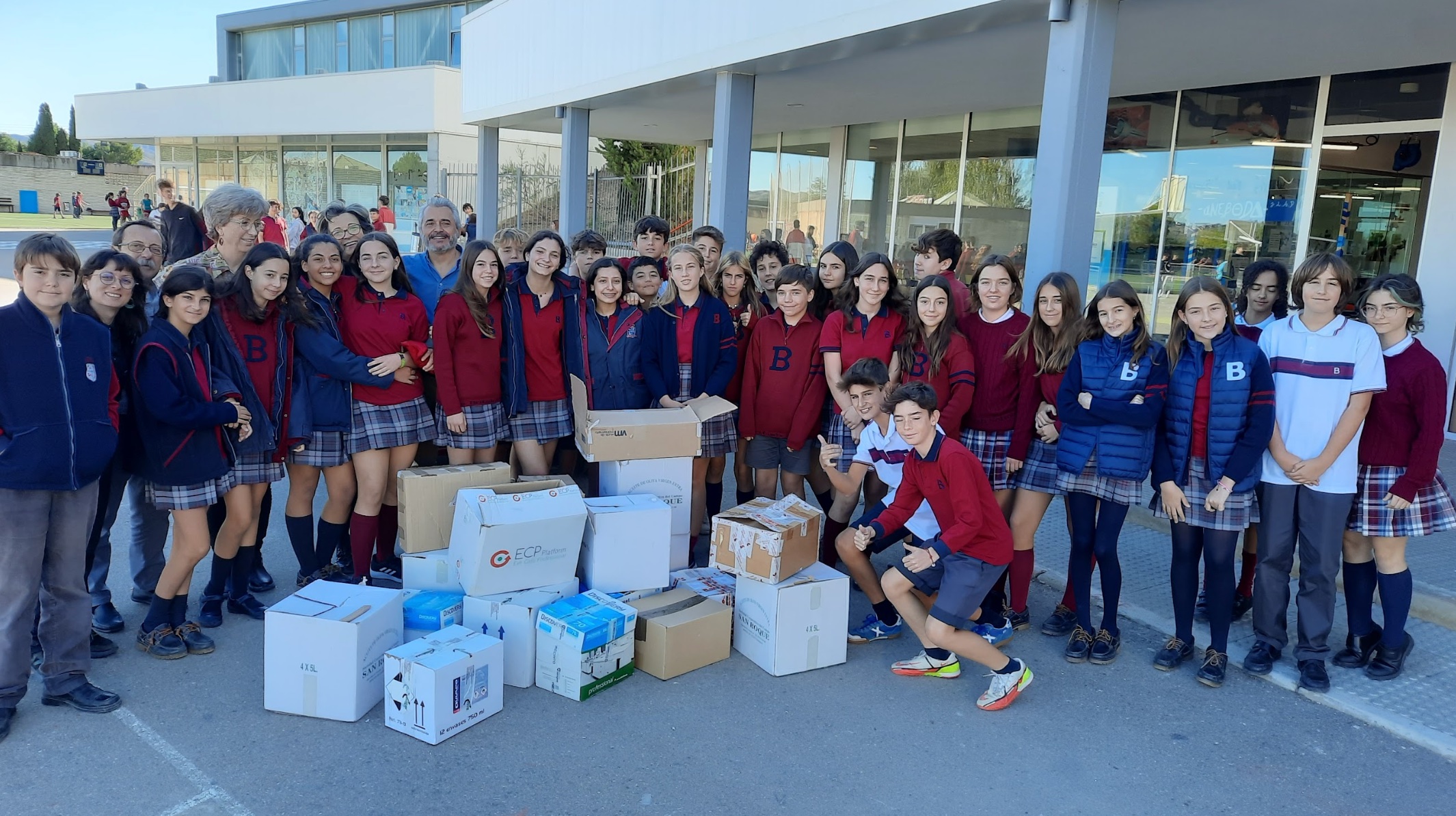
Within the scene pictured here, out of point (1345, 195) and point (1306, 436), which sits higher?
point (1345, 195)

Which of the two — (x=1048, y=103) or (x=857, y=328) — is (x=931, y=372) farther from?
(x=1048, y=103)

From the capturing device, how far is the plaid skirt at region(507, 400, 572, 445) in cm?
489

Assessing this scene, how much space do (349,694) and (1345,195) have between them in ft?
29.4

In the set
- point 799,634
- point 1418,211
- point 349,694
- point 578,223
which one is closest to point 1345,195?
point 1418,211

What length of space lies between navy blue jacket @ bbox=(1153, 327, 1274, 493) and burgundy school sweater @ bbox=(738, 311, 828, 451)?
1.69m

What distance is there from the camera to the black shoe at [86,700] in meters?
3.37

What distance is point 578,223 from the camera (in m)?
14.2

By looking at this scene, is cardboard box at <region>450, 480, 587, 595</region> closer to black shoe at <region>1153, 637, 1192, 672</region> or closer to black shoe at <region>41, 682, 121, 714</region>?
black shoe at <region>41, 682, 121, 714</region>

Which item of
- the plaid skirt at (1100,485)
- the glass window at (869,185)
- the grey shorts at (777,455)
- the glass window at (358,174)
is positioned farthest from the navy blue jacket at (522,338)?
the glass window at (358,174)

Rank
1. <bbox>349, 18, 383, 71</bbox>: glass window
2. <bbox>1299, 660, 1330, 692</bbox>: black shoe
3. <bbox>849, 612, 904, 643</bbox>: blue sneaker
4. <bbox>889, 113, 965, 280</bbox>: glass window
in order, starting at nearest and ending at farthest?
1. <bbox>1299, 660, 1330, 692</bbox>: black shoe
2. <bbox>849, 612, 904, 643</bbox>: blue sneaker
3. <bbox>889, 113, 965, 280</bbox>: glass window
4. <bbox>349, 18, 383, 71</bbox>: glass window

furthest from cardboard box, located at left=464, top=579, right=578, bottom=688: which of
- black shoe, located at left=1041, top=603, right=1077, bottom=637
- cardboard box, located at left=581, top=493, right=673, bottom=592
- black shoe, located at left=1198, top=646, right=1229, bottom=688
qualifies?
black shoe, located at left=1198, top=646, right=1229, bottom=688

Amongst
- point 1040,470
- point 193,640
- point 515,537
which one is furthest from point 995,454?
point 193,640

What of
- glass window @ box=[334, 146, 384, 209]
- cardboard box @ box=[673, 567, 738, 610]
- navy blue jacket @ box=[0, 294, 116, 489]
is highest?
glass window @ box=[334, 146, 384, 209]

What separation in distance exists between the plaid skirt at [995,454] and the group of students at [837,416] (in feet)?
0.04
